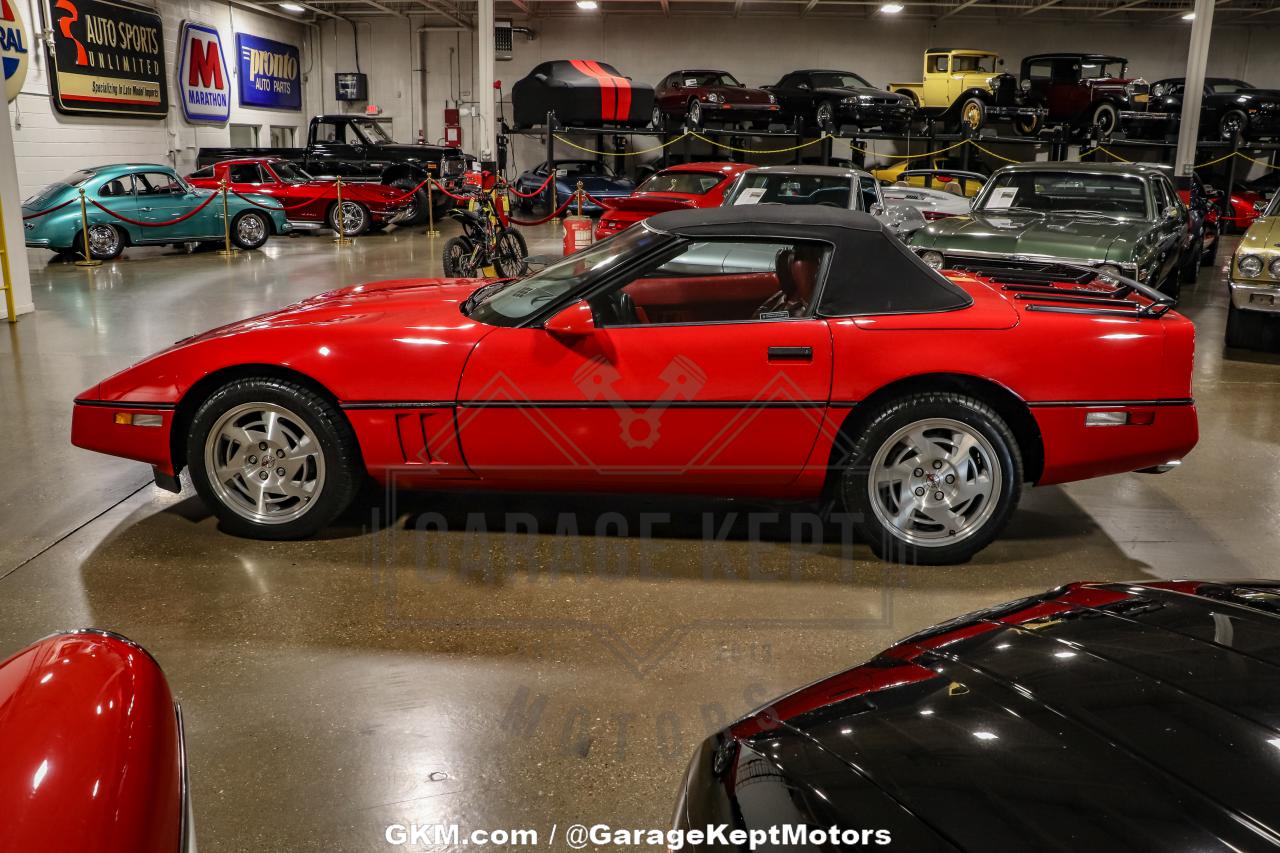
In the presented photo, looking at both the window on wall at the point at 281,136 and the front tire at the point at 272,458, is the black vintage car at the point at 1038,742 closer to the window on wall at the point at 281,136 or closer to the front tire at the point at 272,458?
the front tire at the point at 272,458

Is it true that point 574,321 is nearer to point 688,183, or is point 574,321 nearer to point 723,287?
point 723,287

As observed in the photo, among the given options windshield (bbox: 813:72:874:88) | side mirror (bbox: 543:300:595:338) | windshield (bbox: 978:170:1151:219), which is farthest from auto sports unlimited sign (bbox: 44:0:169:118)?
side mirror (bbox: 543:300:595:338)

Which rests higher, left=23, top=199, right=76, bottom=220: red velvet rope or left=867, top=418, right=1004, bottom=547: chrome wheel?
left=23, top=199, right=76, bottom=220: red velvet rope

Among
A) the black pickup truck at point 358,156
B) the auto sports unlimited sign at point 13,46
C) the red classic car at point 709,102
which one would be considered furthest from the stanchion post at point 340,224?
the red classic car at point 709,102

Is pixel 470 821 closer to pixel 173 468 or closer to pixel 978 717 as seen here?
pixel 978 717

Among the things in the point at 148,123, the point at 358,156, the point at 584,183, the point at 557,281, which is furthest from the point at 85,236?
the point at 557,281

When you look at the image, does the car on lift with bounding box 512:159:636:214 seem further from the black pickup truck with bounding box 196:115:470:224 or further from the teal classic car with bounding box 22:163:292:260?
the teal classic car with bounding box 22:163:292:260

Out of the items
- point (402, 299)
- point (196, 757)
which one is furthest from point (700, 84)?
point (196, 757)

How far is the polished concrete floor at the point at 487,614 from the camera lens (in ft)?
8.13

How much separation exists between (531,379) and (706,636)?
112 cm

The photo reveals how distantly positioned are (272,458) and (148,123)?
1808 centimetres

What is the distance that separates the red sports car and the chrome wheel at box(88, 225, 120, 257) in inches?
432

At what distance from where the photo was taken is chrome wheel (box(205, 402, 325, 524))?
148 inches

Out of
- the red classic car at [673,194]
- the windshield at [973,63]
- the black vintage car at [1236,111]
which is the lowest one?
the red classic car at [673,194]
